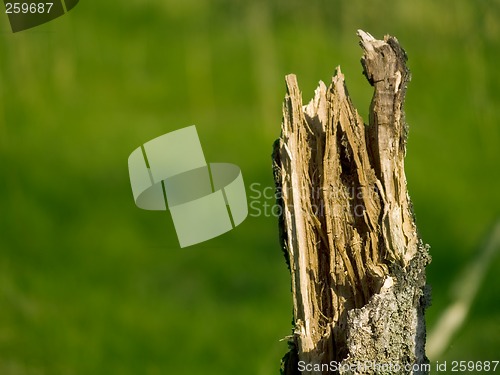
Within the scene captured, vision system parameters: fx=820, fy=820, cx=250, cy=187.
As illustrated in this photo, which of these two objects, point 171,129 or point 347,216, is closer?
point 347,216

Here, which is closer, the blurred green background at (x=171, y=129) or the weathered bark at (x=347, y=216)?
the weathered bark at (x=347, y=216)

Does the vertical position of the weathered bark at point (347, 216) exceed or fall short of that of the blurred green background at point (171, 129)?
it exceeds it

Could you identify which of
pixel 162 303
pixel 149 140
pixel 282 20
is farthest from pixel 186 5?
pixel 162 303

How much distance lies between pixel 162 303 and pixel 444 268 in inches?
37.1

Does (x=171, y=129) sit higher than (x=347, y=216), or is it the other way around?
(x=347, y=216)

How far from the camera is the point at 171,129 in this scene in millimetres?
2863

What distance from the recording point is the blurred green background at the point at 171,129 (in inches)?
104

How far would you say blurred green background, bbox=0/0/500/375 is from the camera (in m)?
2.65

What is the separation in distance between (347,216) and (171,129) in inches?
74.1

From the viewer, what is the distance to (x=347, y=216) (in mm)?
1039

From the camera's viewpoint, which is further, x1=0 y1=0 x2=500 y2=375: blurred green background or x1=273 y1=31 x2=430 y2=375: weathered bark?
x1=0 y1=0 x2=500 y2=375: blurred green background

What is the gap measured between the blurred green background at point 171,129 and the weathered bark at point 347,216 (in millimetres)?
1514

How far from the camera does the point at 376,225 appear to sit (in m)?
1.02

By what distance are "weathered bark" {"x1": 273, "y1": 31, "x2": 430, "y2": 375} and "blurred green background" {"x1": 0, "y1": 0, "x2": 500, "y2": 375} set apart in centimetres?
151
